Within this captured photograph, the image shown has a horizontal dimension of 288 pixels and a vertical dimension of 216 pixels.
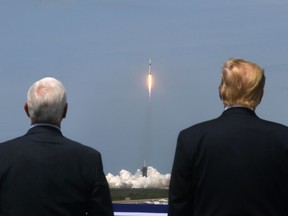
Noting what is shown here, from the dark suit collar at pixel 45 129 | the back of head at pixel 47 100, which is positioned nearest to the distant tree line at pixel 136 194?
the dark suit collar at pixel 45 129

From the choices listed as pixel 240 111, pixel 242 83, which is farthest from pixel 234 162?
pixel 242 83

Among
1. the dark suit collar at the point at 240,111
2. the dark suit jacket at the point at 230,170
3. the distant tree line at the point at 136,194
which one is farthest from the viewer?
the distant tree line at the point at 136,194

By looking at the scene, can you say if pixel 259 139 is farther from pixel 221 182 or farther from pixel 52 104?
pixel 52 104

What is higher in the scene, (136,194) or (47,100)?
(47,100)

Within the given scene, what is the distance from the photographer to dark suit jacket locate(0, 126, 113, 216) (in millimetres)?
7387

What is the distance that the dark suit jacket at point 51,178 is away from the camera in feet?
24.2

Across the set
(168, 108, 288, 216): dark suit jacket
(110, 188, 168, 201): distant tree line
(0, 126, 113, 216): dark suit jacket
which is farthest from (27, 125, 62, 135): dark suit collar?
(110, 188, 168, 201): distant tree line

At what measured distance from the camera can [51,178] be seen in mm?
7465

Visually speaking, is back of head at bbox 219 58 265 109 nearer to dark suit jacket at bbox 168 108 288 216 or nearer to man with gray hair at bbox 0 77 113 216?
dark suit jacket at bbox 168 108 288 216

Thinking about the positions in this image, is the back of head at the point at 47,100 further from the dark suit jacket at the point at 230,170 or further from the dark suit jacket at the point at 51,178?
the dark suit jacket at the point at 230,170

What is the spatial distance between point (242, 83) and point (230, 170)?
2.25ft

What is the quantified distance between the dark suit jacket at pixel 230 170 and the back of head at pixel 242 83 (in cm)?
11

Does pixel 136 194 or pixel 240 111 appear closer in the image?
pixel 240 111

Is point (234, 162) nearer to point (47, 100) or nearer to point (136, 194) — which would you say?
point (47, 100)
